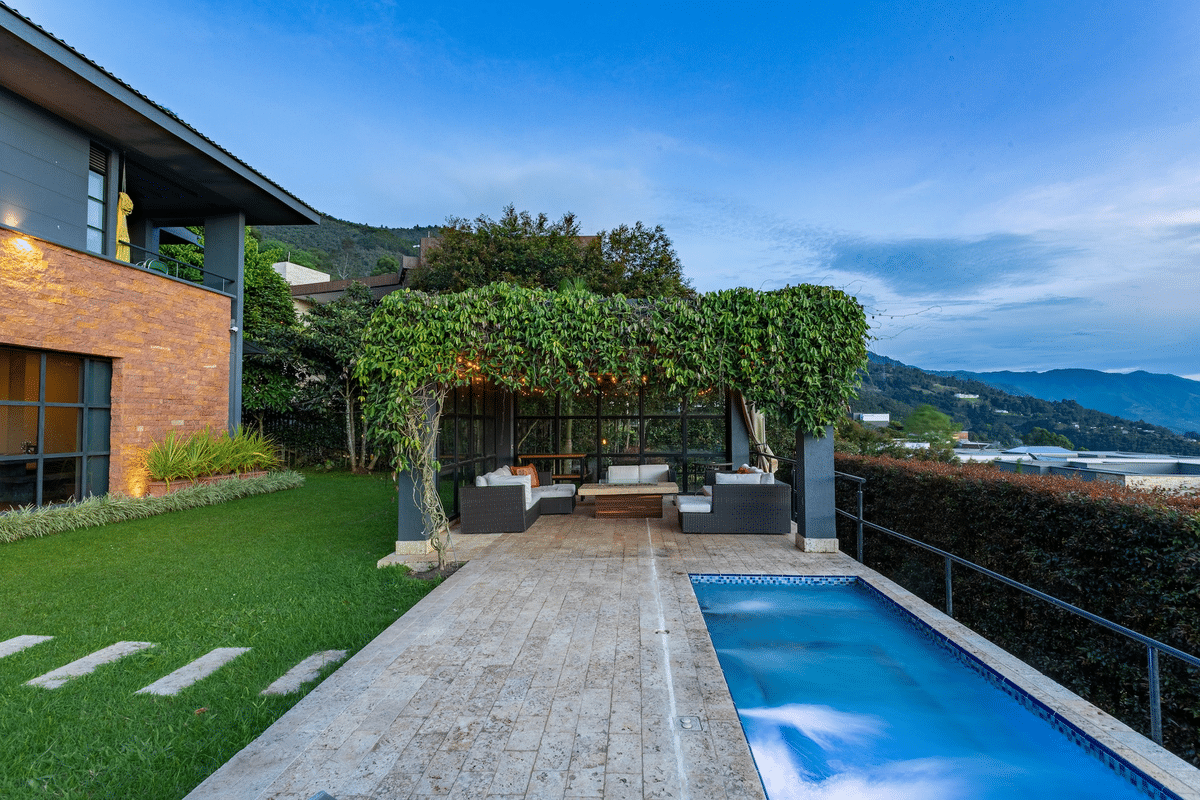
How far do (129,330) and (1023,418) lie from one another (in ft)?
97.6

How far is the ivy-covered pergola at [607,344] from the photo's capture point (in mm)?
6090

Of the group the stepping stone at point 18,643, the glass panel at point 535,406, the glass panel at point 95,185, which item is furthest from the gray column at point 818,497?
the glass panel at point 95,185

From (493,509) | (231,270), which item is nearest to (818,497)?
(493,509)

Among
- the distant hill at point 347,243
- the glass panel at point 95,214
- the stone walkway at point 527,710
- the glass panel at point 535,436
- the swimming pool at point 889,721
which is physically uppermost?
the distant hill at point 347,243

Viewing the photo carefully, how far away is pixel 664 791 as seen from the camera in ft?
6.71

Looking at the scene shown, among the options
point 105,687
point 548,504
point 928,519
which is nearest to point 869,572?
point 928,519

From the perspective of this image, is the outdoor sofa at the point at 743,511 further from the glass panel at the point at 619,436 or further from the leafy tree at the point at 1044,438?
the leafy tree at the point at 1044,438

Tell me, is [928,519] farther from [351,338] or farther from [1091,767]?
[351,338]

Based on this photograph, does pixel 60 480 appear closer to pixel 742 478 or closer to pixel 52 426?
pixel 52 426

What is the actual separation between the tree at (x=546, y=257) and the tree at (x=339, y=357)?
2.80 meters

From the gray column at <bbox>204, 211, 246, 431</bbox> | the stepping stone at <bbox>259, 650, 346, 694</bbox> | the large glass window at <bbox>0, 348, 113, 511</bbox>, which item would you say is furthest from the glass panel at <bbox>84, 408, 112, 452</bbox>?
→ the stepping stone at <bbox>259, 650, 346, 694</bbox>

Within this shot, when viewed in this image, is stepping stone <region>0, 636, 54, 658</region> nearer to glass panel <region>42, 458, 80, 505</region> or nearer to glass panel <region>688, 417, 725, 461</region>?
glass panel <region>42, 458, 80, 505</region>

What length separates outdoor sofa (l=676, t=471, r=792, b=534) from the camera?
737 cm

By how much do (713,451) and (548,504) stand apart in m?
3.77
